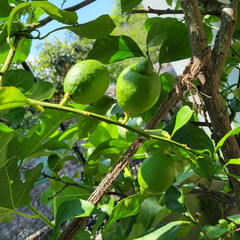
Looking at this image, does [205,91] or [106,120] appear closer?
[106,120]

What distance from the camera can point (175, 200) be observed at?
20.5 inches

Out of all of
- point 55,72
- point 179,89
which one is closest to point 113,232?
point 179,89

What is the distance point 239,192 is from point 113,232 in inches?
11.8

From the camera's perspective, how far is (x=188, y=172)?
848mm

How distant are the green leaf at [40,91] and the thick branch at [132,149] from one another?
0.22 m

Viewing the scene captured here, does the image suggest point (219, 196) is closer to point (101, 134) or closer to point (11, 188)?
point (101, 134)

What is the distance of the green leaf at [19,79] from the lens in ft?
1.63

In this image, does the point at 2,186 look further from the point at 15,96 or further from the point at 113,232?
the point at 113,232

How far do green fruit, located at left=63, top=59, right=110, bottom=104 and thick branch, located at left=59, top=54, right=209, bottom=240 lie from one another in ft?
0.25

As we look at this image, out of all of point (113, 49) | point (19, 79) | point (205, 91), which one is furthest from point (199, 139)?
point (19, 79)

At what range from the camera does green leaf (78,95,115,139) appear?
16.5 inches

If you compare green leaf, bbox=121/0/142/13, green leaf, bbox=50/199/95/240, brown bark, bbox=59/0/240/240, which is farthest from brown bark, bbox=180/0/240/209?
green leaf, bbox=50/199/95/240

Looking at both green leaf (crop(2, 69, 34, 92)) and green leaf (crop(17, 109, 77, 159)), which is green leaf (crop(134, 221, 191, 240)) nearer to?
green leaf (crop(17, 109, 77, 159))

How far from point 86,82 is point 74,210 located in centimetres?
15
